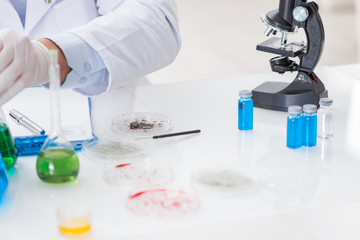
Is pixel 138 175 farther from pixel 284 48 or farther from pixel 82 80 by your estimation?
pixel 284 48

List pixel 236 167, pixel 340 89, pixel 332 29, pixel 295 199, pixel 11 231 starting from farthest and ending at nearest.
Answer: pixel 332 29, pixel 340 89, pixel 236 167, pixel 295 199, pixel 11 231

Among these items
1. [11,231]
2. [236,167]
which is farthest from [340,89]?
[11,231]

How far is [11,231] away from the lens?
41.8 inches

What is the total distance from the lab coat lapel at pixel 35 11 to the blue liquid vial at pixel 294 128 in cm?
96

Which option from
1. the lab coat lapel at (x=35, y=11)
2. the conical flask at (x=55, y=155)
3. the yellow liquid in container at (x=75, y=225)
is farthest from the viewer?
the lab coat lapel at (x=35, y=11)

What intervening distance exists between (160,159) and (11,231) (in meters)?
0.42

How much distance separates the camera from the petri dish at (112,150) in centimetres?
135

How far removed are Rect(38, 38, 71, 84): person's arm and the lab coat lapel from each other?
43cm

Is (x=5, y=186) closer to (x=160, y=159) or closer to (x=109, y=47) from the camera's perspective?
(x=160, y=159)

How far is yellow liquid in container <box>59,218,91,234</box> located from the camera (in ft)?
3.39

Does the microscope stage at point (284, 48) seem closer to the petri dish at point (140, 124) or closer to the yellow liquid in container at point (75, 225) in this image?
the petri dish at point (140, 124)

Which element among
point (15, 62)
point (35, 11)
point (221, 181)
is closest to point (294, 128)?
point (221, 181)

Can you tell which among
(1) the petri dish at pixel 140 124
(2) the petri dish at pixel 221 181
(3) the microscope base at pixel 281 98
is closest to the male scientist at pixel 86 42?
(1) the petri dish at pixel 140 124

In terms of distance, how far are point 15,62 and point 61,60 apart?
0.29m
